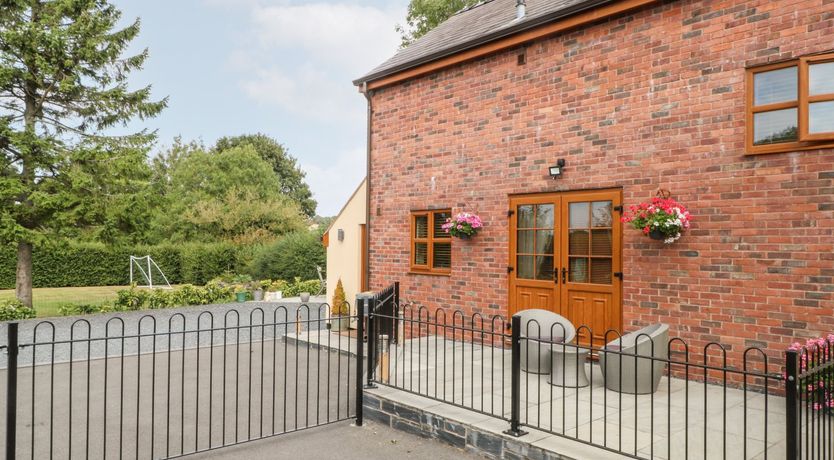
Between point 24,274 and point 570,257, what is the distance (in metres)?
14.3

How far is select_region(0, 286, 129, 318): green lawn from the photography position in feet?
51.2

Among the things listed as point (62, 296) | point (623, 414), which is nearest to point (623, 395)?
point (623, 414)

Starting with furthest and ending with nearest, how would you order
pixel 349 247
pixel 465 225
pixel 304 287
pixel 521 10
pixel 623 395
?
pixel 304 287 < pixel 349 247 < pixel 521 10 < pixel 465 225 < pixel 623 395

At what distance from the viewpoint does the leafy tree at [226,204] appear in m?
28.2

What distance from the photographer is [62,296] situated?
63.6ft

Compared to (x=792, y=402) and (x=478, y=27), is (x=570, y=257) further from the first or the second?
(x=478, y=27)


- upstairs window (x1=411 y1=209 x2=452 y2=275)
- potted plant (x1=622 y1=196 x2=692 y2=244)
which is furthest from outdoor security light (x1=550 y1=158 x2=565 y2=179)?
upstairs window (x1=411 y1=209 x2=452 y2=275)

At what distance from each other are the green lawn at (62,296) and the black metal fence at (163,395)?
18.7 feet

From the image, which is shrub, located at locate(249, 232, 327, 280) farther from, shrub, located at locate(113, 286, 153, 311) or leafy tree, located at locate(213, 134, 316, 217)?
leafy tree, located at locate(213, 134, 316, 217)

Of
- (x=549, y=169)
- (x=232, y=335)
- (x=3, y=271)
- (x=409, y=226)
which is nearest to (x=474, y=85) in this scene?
(x=549, y=169)

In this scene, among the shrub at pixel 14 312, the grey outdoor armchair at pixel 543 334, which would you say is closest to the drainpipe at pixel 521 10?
the grey outdoor armchair at pixel 543 334

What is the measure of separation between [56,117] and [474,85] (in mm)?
12765

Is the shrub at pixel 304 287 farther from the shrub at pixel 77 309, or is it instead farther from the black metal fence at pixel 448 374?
the black metal fence at pixel 448 374

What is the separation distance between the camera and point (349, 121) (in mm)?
42188
